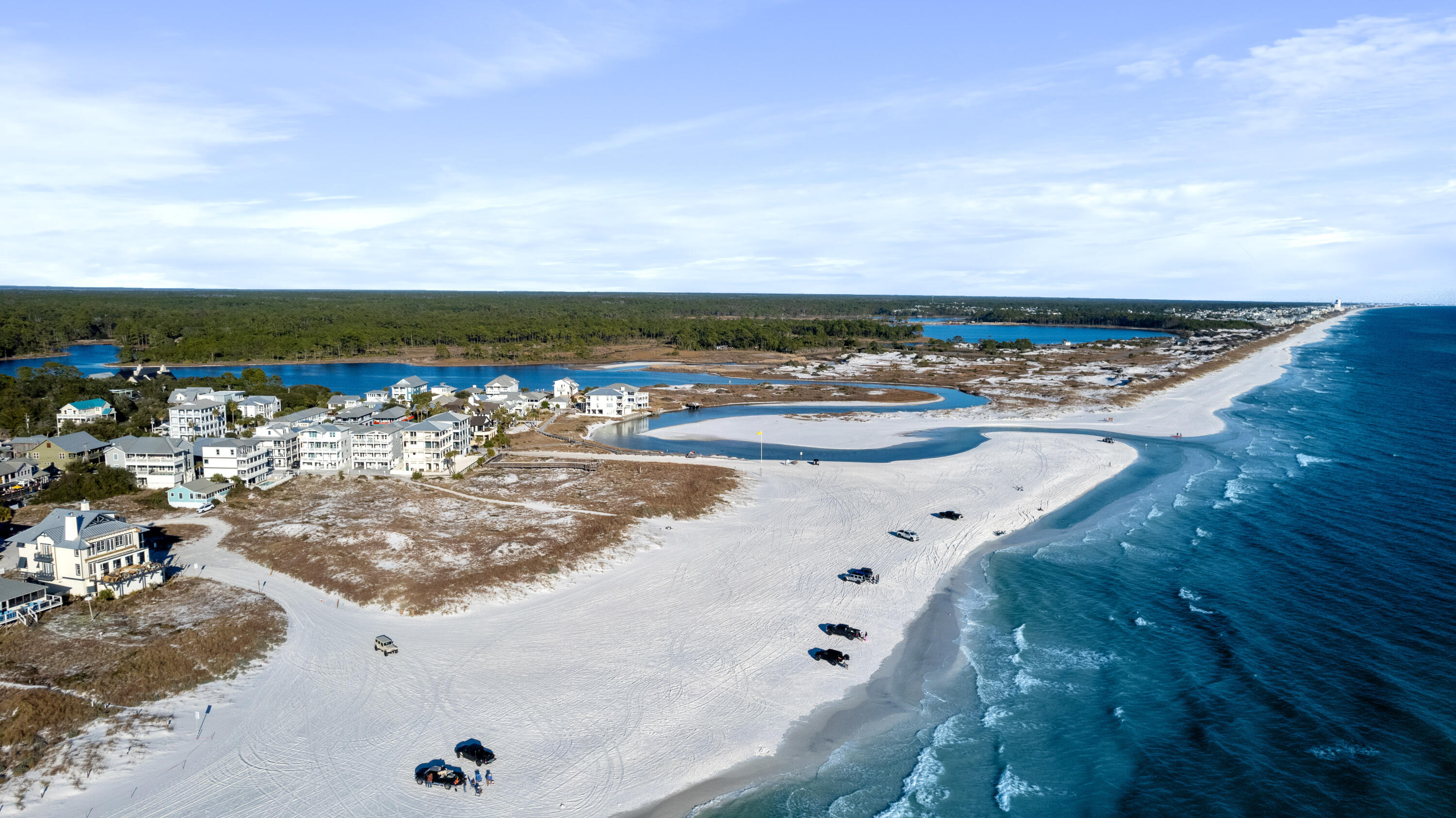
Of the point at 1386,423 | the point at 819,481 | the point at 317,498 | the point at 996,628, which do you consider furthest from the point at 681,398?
the point at 1386,423

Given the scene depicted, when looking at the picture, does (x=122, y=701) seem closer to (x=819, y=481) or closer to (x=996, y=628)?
(x=996, y=628)

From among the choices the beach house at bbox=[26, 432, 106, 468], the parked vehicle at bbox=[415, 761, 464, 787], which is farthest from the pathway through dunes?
the beach house at bbox=[26, 432, 106, 468]

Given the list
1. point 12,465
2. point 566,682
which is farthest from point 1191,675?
point 12,465

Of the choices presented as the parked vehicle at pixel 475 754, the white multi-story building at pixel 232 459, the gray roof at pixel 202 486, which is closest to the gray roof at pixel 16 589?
the gray roof at pixel 202 486

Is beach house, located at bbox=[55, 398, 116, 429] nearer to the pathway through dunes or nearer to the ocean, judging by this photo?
the pathway through dunes

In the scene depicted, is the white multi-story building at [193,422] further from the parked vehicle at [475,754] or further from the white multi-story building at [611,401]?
the parked vehicle at [475,754]
